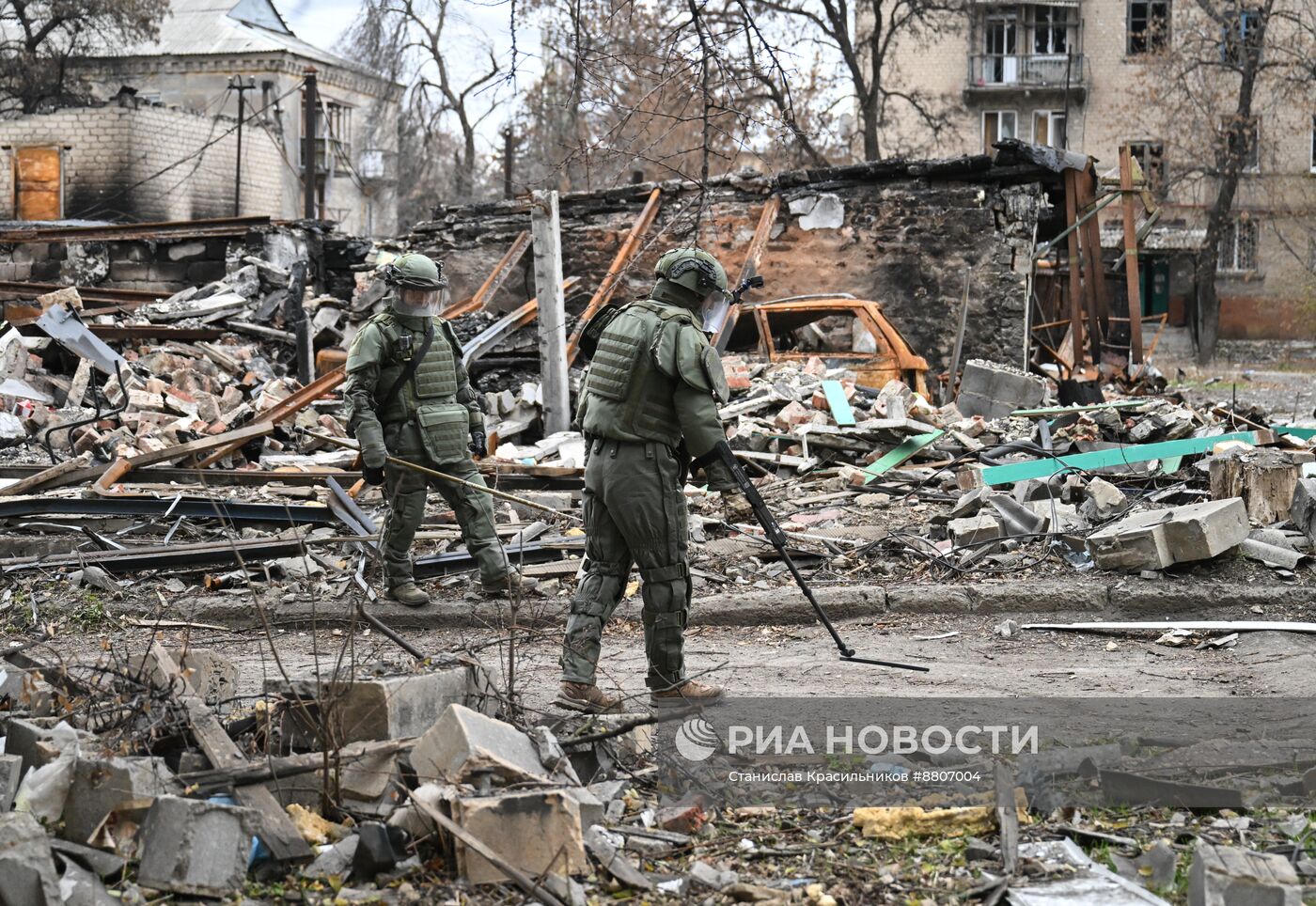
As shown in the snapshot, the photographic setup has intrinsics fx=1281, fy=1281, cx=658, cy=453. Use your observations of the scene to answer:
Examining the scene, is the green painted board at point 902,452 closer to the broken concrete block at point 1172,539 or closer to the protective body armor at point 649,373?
the broken concrete block at point 1172,539

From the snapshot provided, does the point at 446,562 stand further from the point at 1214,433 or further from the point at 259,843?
the point at 1214,433

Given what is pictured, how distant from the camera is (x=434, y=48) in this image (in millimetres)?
31453

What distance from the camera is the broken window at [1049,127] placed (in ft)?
129

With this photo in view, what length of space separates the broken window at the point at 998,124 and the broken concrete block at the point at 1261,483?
33553 mm

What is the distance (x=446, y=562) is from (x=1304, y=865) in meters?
5.11

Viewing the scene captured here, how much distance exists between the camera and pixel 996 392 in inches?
491

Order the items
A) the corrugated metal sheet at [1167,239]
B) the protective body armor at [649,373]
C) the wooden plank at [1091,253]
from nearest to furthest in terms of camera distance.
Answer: the protective body armor at [649,373], the wooden plank at [1091,253], the corrugated metal sheet at [1167,239]

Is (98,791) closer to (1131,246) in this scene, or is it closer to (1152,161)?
(1131,246)

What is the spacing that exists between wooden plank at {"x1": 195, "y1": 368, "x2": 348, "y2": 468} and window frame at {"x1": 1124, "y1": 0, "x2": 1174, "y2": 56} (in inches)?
1210

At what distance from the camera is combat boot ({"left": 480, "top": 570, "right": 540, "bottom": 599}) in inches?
277

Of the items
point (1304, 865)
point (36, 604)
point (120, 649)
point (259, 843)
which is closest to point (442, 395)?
point (120, 649)

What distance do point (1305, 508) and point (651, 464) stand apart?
4.48 m

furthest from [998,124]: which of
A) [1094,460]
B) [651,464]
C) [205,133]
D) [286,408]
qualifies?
[651,464]

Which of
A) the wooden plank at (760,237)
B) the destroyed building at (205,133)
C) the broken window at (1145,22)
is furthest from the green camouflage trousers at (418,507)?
the broken window at (1145,22)
